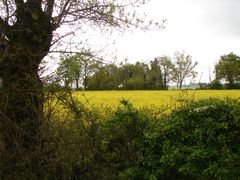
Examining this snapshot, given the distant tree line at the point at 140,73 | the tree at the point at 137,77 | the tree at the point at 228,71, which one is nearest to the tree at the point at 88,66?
the distant tree line at the point at 140,73

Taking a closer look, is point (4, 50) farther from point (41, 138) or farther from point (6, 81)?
point (41, 138)

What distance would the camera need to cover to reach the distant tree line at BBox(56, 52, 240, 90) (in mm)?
6918

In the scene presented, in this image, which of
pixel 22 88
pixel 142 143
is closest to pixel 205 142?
pixel 142 143

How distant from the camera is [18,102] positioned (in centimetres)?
705

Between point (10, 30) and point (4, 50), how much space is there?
0.33 m

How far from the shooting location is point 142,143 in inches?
259

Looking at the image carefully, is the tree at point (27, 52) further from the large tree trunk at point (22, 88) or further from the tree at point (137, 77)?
the tree at point (137, 77)

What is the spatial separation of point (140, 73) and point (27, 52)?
6378 centimetres

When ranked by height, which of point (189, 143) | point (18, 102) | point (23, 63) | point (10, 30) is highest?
point (10, 30)

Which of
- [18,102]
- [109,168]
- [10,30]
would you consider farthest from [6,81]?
[109,168]

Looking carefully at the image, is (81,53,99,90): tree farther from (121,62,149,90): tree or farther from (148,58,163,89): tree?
(148,58,163,89): tree

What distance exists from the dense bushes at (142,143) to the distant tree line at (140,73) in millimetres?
475

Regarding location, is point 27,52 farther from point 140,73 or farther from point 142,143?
point 140,73

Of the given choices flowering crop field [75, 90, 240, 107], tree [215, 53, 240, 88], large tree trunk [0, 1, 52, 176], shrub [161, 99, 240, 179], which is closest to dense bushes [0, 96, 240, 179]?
shrub [161, 99, 240, 179]
